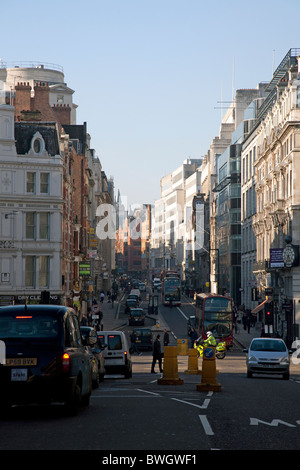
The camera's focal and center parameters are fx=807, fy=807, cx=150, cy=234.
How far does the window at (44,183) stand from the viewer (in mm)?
55656

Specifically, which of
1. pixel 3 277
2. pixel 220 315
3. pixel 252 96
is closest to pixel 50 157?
pixel 3 277

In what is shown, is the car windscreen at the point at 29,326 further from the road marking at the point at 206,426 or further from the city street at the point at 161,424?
the road marking at the point at 206,426

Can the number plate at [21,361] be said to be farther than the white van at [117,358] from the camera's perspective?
No

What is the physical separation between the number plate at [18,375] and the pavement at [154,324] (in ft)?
145

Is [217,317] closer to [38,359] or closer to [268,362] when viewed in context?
[268,362]

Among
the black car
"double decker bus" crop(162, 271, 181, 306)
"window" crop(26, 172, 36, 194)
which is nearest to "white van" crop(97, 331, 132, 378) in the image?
the black car

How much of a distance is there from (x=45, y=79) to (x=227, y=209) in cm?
3031

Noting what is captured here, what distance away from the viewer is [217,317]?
5369 cm

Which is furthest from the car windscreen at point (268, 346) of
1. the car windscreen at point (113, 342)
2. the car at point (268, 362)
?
the car windscreen at point (113, 342)

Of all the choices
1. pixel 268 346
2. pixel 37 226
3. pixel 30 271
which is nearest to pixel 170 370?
pixel 268 346

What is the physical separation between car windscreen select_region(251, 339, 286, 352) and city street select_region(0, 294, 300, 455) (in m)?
12.2

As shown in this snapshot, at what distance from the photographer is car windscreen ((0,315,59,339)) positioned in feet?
43.6

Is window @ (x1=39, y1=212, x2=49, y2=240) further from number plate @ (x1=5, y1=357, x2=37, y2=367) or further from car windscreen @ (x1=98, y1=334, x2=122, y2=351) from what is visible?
number plate @ (x1=5, y1=357, x2=37, y2=367)
